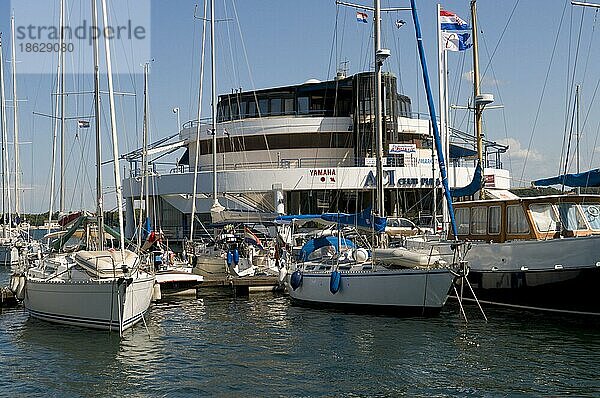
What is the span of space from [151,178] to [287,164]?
8.87m

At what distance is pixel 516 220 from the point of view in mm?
21859

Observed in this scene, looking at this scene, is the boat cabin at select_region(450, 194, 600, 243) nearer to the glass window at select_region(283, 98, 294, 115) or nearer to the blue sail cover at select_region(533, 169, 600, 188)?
the blue sail cover at select_region(533, 169, 600, 188)

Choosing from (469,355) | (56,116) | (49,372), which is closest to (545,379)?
(469,355)

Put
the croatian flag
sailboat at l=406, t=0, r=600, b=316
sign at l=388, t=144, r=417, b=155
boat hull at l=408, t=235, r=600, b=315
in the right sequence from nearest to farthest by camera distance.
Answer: boat hull at l=408, t=235, r=600, b=315 < sailboat at l=406, t=0, r=600, b=316 < the croatian flag < sign at l=388, t=144, r=417, b=155

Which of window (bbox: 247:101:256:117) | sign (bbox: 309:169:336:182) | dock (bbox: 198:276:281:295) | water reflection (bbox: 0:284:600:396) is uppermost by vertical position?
window (bbox: 247:101:256:117)

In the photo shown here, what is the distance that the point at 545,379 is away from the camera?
47.2 ft

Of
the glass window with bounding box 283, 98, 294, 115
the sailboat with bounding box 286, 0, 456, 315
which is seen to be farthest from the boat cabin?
the glass window with bounding box 283, 98, 294, 115

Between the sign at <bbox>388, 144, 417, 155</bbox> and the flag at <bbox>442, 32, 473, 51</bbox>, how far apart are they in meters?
12.2

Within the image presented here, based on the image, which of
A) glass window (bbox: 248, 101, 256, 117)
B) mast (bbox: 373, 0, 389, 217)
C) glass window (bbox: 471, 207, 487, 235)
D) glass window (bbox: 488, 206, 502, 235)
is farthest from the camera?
glass window (bbox: 248, 101, 256, 117)

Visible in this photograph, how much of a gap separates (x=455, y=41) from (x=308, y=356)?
1886 cm

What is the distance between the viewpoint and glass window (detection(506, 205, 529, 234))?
21.6 metres

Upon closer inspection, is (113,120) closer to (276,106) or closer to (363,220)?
(363,220)

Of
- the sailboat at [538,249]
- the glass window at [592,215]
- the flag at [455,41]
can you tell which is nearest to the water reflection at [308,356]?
the sailboat at [538,249]

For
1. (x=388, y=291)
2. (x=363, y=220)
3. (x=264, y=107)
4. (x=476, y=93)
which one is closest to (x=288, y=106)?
(x=264, y=107)
